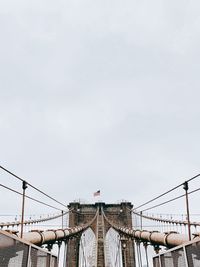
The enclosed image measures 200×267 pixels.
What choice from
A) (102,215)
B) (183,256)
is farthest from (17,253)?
(102,215)

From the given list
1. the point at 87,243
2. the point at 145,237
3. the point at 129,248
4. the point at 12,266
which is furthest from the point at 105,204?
the point at 12,266

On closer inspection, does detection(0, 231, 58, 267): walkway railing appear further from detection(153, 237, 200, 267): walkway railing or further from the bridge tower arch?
the bridge tower arch

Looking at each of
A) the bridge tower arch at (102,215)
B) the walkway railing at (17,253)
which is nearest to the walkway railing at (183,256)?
the walkway railing at (17,253)

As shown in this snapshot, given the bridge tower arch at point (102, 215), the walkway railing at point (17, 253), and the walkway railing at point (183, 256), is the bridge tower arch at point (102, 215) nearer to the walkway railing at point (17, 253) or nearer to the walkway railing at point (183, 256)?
the walkway railing at point (183, 256)

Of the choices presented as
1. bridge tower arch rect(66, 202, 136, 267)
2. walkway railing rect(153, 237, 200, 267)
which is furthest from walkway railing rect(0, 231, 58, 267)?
bridge tower arch rect(66, 202, 136, 267)

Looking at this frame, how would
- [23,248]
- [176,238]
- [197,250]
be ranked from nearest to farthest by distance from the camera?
[197,250] < [23,248] < [176,238]

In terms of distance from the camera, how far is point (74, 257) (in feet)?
150

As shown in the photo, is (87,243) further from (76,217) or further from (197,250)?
(197,250)

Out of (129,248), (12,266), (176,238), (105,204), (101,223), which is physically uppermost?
(105,204)

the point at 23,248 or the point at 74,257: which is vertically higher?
the point at 74,257

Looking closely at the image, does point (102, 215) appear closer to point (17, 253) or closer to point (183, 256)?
point (183, 256)

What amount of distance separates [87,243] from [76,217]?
368 inches

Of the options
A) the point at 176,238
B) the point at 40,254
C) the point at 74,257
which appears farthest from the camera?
the point at 74,257

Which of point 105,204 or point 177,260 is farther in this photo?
point 105,204
